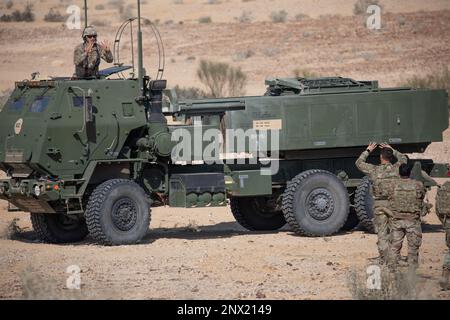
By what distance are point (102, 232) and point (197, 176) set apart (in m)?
1.80

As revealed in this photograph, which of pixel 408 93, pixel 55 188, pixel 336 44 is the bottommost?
pixel 55 188

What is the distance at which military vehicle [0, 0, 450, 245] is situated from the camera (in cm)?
1574

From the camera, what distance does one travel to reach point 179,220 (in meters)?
19.7

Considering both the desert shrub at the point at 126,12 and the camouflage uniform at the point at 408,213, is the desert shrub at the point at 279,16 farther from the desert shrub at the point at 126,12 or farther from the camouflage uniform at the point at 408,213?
the camouflage uniform at the point at 408,213

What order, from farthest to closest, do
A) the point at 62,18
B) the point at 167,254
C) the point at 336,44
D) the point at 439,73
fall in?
the point at 62,18, the point at 336,44, the point at 439,73, the point at 167,254

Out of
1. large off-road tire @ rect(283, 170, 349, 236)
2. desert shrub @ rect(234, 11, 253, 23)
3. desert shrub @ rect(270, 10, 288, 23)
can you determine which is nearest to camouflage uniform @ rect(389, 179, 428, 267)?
large off-road tire @ rect(283, 170, 349, 236)

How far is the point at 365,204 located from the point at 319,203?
0.74 metres

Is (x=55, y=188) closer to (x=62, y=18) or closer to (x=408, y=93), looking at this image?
(x=408, y=93)

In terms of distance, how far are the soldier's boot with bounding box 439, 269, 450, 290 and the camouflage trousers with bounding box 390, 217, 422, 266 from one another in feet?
2.10

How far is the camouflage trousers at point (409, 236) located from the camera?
13078 millimetres

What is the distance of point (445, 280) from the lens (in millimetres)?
12352
